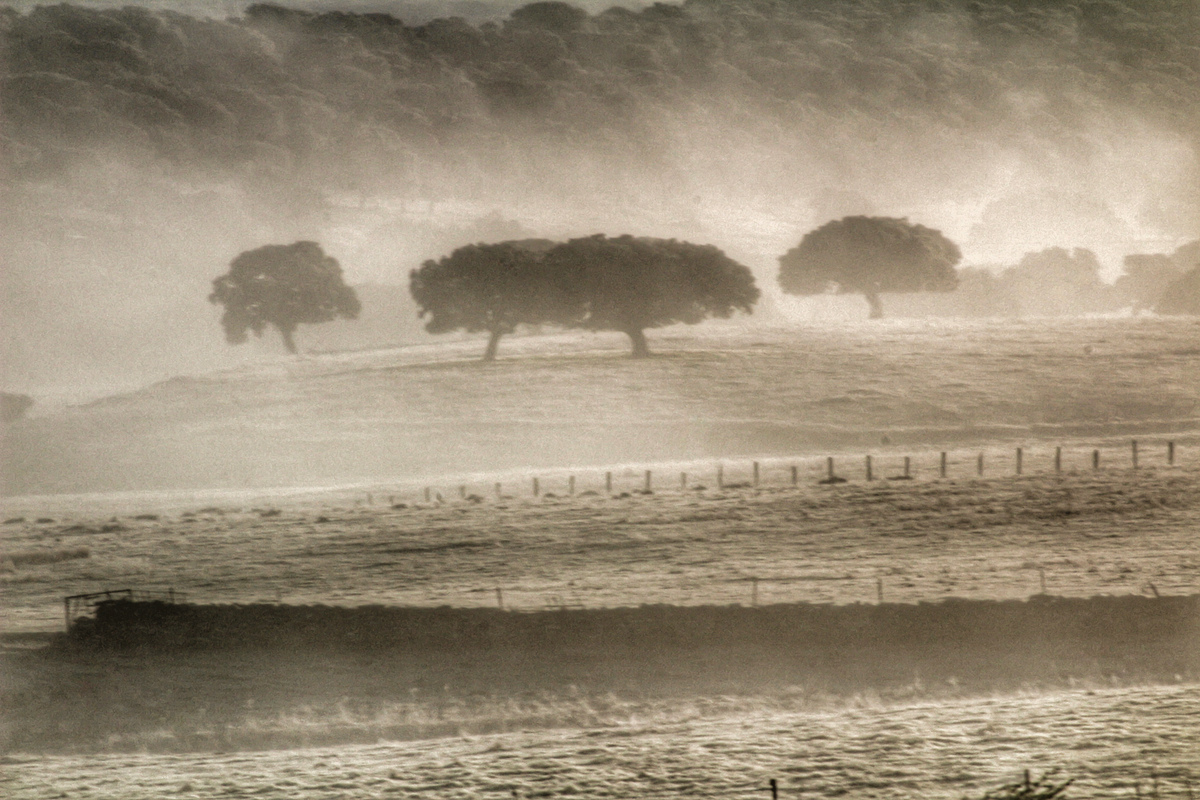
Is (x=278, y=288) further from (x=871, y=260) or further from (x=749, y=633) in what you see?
(x=871, y=260)

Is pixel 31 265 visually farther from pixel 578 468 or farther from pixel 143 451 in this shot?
pixel 578 468

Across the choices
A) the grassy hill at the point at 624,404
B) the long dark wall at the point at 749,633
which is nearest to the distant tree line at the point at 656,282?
the grassy hill at the point at 624,404

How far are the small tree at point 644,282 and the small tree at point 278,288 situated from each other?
1474 millimetres

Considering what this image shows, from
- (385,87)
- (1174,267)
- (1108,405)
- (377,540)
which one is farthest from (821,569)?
(385,87)

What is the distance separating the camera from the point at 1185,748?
233 inches

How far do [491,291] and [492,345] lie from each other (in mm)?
379

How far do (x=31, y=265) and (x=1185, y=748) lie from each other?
7.17m

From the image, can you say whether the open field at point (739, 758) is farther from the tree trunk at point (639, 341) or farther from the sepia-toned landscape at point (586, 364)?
the tree trunk at point (639, 341)

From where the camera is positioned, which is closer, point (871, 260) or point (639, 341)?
point (639, 341)

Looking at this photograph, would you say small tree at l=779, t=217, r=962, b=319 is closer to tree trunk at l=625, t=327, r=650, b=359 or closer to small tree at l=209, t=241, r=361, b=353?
tree trunk at l=625, t=327, r=650, b=359

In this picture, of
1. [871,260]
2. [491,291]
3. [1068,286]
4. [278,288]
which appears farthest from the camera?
[871,260]

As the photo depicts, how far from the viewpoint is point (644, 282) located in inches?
320

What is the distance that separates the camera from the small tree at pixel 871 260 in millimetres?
8266

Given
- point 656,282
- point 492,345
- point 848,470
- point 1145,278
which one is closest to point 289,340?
point 492,345
